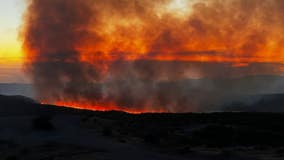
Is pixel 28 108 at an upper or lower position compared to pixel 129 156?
upper

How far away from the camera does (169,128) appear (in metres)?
79.9

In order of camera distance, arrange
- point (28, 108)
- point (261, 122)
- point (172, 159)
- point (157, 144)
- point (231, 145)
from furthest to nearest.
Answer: point (28, 108), point (261, 122), point (231, 145), point (157, 144), point (172, 159)

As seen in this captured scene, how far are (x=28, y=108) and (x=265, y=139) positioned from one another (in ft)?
194

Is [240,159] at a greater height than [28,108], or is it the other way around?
[28,108]

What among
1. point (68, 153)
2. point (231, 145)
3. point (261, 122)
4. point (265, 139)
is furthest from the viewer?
point (261, 122)

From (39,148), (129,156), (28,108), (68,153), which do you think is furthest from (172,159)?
(28,108)

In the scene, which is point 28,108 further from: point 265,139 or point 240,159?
point 240,159

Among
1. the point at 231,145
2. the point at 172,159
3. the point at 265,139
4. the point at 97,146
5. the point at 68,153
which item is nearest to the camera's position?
the point at 172,159

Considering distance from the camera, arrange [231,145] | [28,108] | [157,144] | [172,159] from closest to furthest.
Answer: [172,159] < [157,144] < [231,145] < [28,108]

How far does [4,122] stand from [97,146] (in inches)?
939

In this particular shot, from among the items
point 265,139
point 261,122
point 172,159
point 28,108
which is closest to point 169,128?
point 265,139

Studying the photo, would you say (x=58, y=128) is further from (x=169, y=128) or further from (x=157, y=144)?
(x=169, y=128)

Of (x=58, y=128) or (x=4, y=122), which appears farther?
(x=4, y=122)

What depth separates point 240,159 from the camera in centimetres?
4744
